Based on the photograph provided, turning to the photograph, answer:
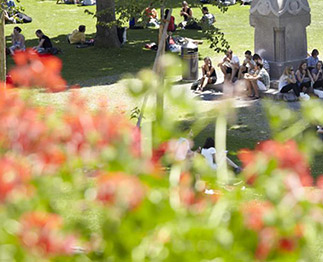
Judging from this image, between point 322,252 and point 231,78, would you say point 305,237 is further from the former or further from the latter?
point 231,78

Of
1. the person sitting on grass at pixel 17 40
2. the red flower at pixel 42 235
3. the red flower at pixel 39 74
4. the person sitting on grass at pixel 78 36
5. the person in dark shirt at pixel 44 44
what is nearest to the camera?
the red flower at pixel 42 235

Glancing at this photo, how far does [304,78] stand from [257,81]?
3.36 feet

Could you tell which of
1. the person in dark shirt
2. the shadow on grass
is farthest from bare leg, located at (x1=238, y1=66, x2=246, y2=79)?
the person in dark shirt

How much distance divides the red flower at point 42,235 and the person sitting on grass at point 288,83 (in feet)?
56.0

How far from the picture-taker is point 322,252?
421 inches

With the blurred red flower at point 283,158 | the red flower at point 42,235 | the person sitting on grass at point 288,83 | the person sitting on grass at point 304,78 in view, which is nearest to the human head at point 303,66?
the person sitting on grass at point 304,78

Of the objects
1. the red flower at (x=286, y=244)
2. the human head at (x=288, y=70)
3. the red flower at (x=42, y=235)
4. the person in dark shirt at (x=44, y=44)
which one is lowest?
the human head at (x=288, y=70)

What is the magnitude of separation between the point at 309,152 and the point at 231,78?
703 inches

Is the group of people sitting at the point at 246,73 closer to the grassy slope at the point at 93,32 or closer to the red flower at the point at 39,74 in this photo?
the grassy slope at the point at 93,32

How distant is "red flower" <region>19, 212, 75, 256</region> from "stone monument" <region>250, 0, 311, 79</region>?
1839 centimetres

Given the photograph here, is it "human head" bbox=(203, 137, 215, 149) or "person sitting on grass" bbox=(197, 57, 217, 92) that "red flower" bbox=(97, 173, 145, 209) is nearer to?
"human head" bbox=(203, 137, 215, 149)

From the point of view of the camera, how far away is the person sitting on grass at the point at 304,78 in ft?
66.5

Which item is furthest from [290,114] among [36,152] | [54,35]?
[54,35]

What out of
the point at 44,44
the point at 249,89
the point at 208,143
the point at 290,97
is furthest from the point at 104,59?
the point at 208,143
